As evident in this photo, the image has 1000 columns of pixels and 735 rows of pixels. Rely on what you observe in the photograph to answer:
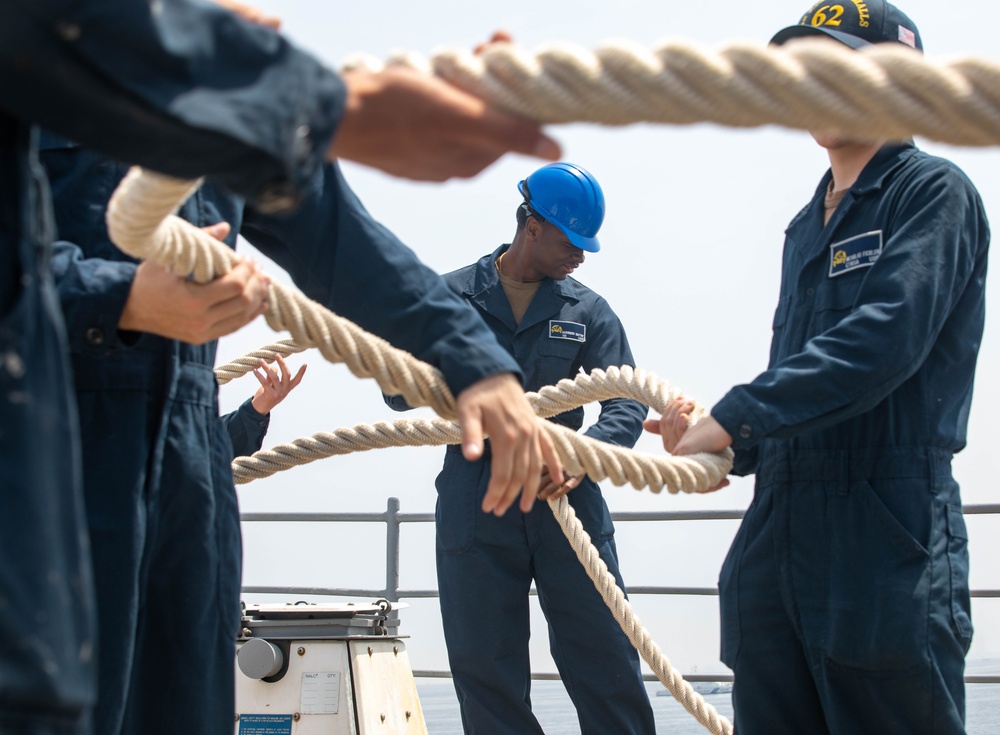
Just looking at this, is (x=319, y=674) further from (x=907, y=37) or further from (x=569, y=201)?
(x=907, y=37)

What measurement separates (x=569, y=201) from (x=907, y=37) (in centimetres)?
175

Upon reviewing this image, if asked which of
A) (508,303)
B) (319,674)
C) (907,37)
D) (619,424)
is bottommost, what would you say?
(319,674)

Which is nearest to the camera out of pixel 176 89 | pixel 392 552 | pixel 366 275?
pixel 176 89

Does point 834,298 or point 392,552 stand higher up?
point 834,298

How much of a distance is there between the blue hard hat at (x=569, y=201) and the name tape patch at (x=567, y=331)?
295 mm

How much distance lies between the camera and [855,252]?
2.12 meters

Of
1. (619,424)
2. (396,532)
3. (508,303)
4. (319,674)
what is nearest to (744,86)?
(319,674)

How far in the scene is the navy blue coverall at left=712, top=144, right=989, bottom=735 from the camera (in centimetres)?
189

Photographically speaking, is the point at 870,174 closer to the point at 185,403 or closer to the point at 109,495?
the point at 185,403

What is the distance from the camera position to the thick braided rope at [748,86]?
3.44 feet

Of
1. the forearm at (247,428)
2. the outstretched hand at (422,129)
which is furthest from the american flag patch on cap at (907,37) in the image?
the forearm at (247,428)

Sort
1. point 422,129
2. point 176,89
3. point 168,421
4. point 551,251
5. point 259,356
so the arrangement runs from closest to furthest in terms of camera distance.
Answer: point 176,89 < point 422,129 < point 168,421 < point 259,356 < point 551,251

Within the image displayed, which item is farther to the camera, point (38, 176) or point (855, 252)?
point (855, 252)

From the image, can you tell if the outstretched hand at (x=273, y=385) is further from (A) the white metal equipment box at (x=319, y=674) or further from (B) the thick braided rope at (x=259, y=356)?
(A) the white metal equipment box at (x=319, y=674)
